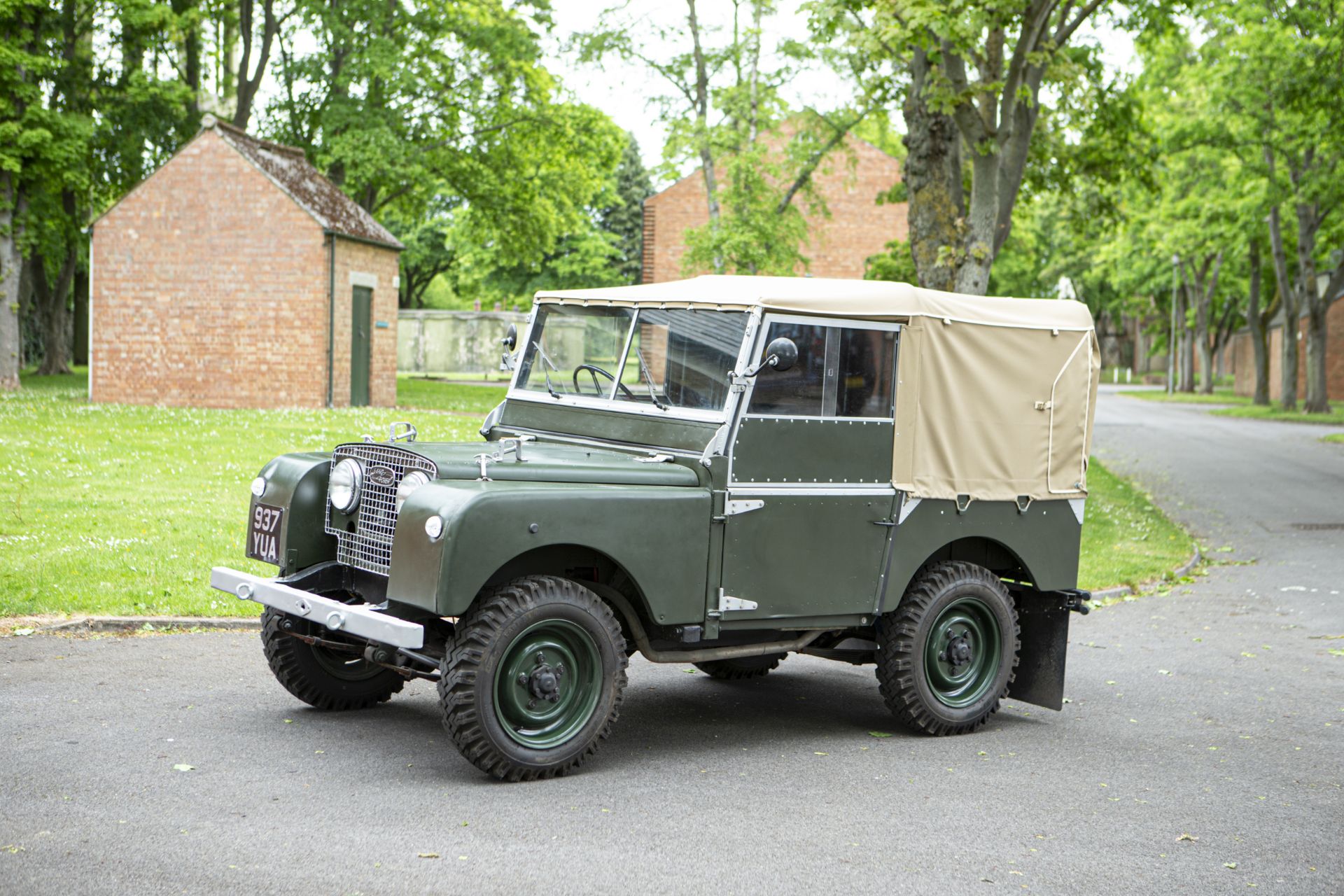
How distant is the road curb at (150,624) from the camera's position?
8.45 meters

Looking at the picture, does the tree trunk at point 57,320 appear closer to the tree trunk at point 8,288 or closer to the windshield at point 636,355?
the tree trunk at point 8,288

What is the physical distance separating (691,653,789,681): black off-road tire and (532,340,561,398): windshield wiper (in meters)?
1.96

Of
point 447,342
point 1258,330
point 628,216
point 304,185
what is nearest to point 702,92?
point 304,185

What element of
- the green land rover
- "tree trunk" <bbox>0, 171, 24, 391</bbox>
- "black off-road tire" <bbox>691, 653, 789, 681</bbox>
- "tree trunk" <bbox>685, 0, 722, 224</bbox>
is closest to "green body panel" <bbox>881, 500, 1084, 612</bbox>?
the green land rover

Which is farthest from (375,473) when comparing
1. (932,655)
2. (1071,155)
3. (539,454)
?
(1071,155)

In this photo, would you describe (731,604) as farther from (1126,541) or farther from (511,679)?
(1126,541)

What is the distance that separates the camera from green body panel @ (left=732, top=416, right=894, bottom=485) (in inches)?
246

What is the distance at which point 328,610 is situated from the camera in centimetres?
555

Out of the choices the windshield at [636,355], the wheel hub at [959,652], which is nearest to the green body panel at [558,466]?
the windshield at [636,355]

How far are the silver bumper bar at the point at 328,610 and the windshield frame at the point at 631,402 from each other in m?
1.63

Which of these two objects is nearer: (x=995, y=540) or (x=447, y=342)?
(x=995, y=540)

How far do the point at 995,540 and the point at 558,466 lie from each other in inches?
103

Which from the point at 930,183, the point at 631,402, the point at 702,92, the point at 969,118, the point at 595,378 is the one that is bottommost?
the point at 631,402

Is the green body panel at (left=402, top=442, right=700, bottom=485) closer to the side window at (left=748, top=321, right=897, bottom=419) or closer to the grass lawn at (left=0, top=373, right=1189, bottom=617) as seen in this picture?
the side window at (left=748, top=321, right=897, bottom=419)
